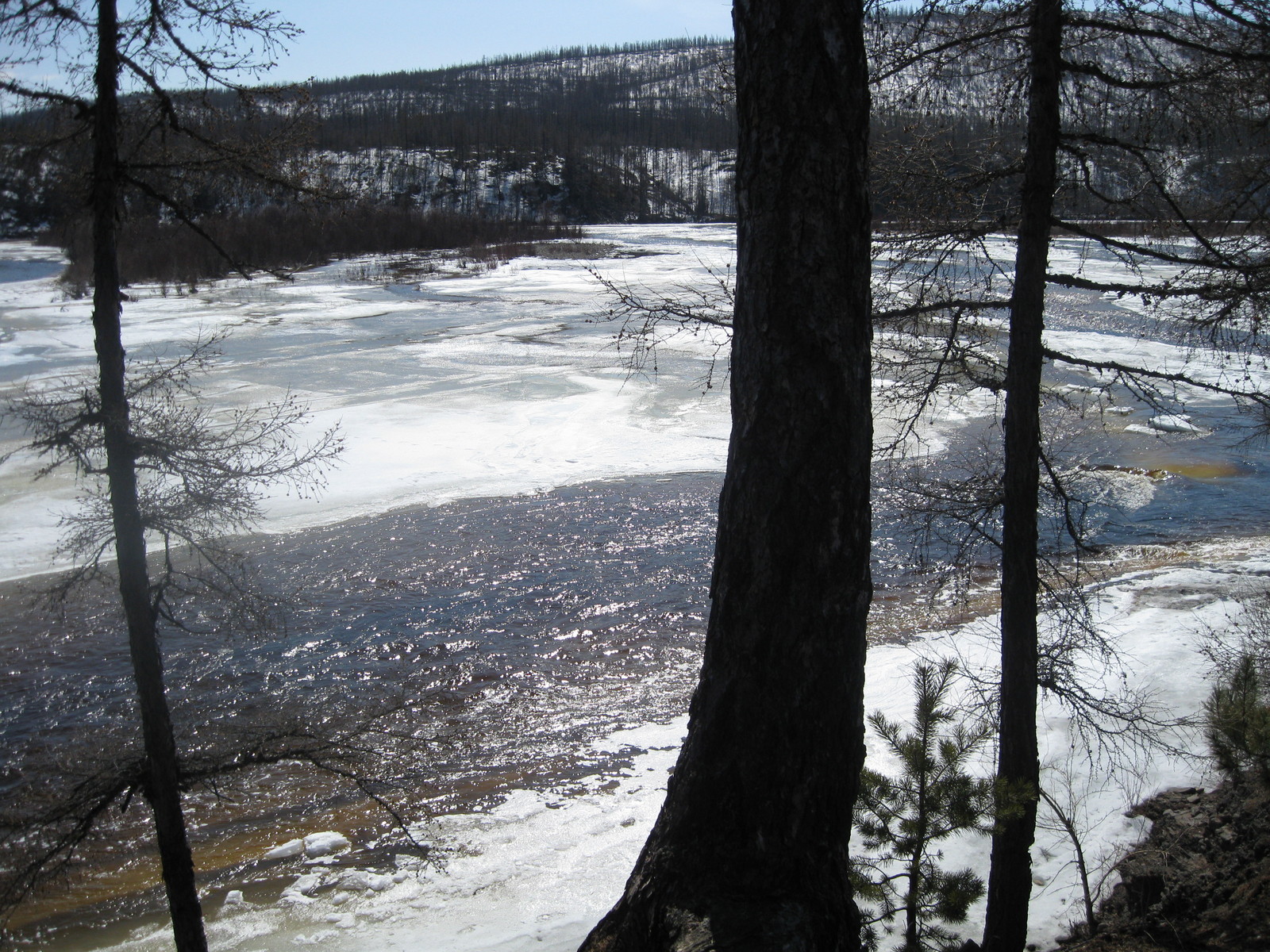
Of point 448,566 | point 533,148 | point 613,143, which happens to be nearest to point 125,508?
point 448,566

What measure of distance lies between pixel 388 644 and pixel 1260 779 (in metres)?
7.09

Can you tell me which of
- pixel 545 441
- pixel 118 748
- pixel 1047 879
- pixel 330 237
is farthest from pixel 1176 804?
pixel 330 237

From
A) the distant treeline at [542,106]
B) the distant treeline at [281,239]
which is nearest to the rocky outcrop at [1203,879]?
the distant treeline at [281,239]

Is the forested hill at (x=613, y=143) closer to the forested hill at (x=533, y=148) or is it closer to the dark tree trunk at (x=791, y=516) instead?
the forested hill at (x=533, y=148)

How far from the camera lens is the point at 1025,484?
4809 millimetres

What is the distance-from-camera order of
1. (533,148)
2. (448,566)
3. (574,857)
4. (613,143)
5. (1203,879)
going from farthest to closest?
Result: (613,143) < (533,148) < (448,566) < (574,857) < (1203,879)

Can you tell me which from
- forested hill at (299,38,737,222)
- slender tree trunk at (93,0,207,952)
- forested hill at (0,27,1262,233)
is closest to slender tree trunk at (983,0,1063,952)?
forested hill at (0,27,1262,233)

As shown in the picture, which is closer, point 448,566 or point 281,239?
point 448,566

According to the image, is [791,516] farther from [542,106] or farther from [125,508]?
[542,106]

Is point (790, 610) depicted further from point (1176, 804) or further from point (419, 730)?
point (419, 730)

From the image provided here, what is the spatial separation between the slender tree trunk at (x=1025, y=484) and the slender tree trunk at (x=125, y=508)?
13.4 feet

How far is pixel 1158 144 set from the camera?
523 cm

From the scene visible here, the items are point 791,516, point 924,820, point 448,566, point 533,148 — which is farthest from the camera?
point 533,148

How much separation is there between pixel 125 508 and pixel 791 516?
3.41 m
